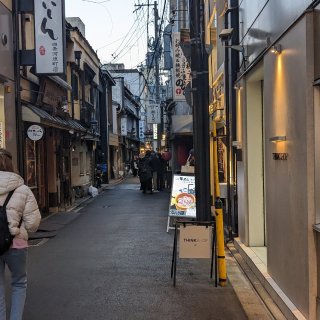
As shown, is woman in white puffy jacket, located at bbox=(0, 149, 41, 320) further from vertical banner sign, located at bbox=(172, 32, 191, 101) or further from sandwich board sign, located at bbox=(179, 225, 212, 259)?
vertical banner sign, located at bbox=(172, 32, 191, 101)

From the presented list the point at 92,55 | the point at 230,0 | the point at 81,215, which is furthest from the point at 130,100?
the point at 230,0

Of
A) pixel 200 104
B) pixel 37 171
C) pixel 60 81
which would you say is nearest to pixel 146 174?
pixel 60 81

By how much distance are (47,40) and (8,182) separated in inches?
366

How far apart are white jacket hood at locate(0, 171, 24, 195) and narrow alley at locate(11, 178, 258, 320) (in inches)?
72.9

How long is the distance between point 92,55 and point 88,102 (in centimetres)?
287

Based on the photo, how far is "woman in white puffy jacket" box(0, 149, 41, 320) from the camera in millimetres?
4562

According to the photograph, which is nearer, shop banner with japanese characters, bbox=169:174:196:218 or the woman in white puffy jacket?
the woman in white puffy jacket

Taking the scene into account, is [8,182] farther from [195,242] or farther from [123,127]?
[123,127]

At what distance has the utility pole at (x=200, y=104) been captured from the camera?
315 inches

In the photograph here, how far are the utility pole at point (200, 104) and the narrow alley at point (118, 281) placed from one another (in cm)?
131

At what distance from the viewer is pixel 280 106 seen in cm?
597

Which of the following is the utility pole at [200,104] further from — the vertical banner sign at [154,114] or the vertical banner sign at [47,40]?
the vertical banner sign at [154,114]

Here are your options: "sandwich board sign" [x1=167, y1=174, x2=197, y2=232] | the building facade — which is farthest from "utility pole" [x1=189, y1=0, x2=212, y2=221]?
"sandwich board sign" [x1=167, y1=174, x2=197, y2=232]

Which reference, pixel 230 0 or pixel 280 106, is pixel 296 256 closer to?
pixel 280 106
